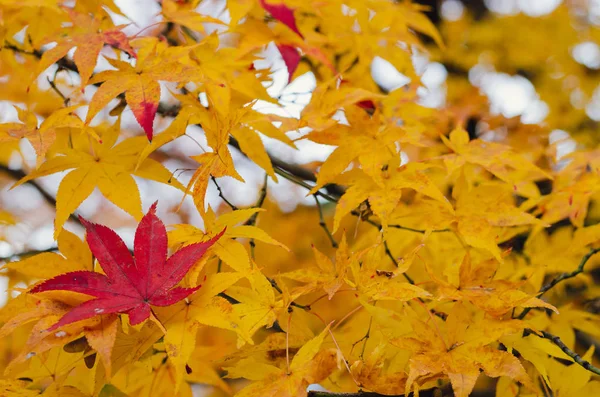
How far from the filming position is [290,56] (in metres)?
0.99

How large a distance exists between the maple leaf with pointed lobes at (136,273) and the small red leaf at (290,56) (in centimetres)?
43

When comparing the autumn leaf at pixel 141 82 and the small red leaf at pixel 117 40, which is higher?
the small red leaf at pixel 117 40

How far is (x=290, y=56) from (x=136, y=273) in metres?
0.53

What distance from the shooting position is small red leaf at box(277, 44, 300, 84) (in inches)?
38.0

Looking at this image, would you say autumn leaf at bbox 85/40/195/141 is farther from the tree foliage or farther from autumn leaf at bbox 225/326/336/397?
autumn leaf at bbox 225/326/336/397

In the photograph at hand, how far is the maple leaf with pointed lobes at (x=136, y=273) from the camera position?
0.62m

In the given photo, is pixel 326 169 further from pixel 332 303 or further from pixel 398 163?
pixel 332 303

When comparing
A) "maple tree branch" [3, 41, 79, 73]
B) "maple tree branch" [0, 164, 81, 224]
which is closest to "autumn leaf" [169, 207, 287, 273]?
"maple tree branch" [3, 41, 79, 73]

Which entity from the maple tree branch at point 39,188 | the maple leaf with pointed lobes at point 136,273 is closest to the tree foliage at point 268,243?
the maple leaf with pointed lobes at point 136,273

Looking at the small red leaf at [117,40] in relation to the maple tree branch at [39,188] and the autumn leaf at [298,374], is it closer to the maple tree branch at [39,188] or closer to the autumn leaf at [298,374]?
the autumn leaf at [298,374]

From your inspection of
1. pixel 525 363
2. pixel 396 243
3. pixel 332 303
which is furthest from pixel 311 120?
pixel 332 303

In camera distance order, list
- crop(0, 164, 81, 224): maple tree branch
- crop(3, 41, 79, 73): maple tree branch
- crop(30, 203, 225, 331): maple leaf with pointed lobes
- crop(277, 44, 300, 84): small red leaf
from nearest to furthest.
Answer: crop(30, 203, 225, 331): maple leaf with pointed lobes, crop(277, 44, 300, 84): small red leaf, crop(3, 41, 79, 73): maple tree branch, crop(0, 164, 81, 224): maple tree branch

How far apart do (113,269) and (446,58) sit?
247 cm

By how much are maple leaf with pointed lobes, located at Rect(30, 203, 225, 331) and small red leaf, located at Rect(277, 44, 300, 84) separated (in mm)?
428
